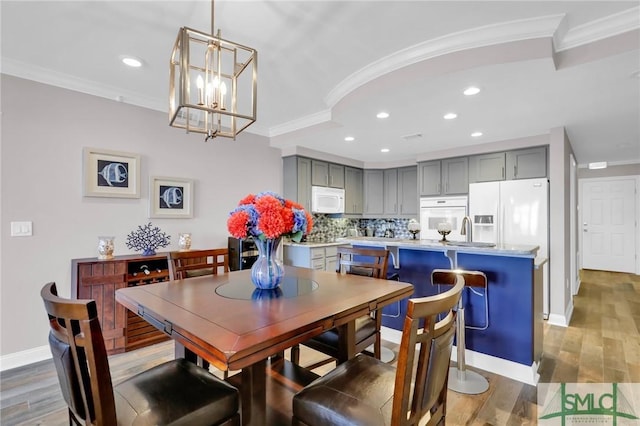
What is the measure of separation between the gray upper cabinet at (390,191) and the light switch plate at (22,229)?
4.98 meters

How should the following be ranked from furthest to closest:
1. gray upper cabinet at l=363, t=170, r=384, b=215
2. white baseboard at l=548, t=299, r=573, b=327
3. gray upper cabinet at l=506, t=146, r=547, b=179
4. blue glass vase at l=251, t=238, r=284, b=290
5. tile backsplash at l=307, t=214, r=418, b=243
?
gray upper cabinet at l=363, t=170, r=384, b=215 → tile backsplash at l=307, t=214, r=418, b=243 → gray upper cabinet at l=506, t=146, r=547, b=179 → white baseboard at l=548, t=299, r=573, b=327 → blue glass vase at l=251, t=238, r=284, b=290

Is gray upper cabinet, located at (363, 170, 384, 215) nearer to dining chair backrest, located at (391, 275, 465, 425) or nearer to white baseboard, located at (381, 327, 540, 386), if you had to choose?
white baseboard, located at (381, 327, 540, 386)

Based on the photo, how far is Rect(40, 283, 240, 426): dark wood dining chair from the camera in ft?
3.02

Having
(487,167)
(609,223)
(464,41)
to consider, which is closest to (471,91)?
(464,41)

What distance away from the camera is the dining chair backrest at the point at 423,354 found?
0.92m

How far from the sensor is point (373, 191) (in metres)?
5.99

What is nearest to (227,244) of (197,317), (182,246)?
(182,246)

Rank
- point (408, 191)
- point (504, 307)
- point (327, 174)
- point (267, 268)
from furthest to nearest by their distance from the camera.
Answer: point (408, 191), point (327, 174), point (504, 307), point (267, 268)

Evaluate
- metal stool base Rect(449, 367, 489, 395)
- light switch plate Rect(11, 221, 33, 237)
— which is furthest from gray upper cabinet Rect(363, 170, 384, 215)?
light switch plate Rect(11, 221, 33, 237)

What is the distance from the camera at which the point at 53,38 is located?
7.37 ft

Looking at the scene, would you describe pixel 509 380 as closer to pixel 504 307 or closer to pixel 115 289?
pixel 504 307

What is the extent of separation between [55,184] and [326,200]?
341 centimetres

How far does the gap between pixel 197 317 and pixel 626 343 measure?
405cm

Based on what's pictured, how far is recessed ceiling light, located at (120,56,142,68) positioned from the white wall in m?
0.71
